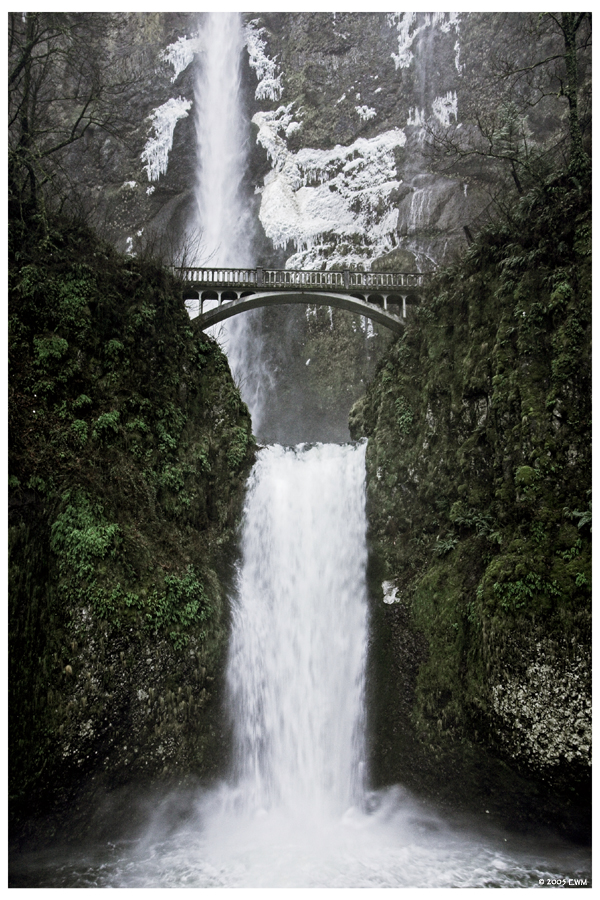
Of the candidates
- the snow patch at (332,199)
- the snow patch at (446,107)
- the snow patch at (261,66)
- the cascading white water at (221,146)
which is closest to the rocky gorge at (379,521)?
the snow patch at (332,199)

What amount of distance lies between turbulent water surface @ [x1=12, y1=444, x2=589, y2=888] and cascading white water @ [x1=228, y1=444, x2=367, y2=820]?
0.08 ft

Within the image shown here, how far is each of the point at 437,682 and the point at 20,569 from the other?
→ 288 inches

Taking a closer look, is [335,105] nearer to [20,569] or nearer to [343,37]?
[343,37]

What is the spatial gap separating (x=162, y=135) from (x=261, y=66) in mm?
6875

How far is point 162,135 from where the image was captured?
30.5 metres

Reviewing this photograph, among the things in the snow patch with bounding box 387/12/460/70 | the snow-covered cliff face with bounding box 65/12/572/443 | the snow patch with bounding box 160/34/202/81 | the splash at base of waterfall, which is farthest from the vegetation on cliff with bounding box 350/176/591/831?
the snow patch with bounding box 160/34/202/81

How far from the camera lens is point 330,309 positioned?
28.2 metres

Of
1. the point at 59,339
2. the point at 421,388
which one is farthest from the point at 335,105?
the point at 59,339

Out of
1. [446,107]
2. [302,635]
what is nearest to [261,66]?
[446,107]

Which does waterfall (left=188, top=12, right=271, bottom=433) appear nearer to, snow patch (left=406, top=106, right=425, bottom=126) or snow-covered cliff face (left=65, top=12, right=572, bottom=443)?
snow-covered cliff face (left=65, top=12, right=572, bottom=443)

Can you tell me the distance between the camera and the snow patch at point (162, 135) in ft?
98.5

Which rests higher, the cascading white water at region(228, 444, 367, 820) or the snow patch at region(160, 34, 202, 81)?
the snow patch at region(160, 34, 202, 81)

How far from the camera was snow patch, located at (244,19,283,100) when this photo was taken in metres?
30.8

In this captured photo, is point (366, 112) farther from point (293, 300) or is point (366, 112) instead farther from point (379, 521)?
point (379, 521)
